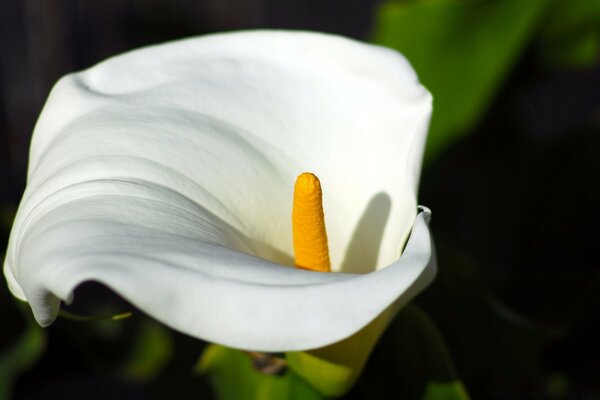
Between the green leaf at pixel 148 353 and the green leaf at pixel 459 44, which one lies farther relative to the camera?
the green leaf at pixel 148 353

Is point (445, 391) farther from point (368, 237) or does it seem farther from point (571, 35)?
point (571, 35)

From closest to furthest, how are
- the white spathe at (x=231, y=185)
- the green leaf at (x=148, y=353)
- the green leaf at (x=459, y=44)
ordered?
the white spathe at (x=231, y=185) < the green leaf at (x=459, y=44) < the green leaf at (x=148, y=353)

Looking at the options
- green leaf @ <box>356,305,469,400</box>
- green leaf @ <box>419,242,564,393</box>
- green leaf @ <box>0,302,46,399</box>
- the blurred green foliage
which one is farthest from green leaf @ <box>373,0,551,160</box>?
green leaf @ <box>0,302,46,399</box>

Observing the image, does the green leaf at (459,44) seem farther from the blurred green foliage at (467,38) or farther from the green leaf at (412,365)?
the green leaf at (412,365)

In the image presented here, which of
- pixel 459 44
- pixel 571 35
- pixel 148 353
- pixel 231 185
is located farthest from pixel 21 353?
pixel 571 35

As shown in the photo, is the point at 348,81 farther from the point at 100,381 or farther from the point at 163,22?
the point at 100,381

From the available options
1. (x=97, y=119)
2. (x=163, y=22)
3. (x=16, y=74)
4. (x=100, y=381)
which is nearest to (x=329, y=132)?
(x=97, y=119)

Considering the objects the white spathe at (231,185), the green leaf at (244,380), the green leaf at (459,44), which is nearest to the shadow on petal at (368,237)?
the white spathe at (231,185)
